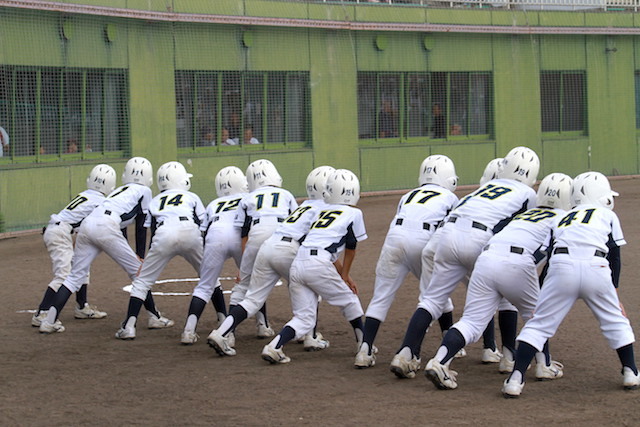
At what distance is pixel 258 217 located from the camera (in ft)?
31.9

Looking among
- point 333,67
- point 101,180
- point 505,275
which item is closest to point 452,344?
point 505,275

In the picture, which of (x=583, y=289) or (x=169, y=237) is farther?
(x=169, y=237)

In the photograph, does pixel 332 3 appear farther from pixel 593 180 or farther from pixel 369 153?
pixel 593 180

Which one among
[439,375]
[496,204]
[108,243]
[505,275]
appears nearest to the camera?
[439,375]

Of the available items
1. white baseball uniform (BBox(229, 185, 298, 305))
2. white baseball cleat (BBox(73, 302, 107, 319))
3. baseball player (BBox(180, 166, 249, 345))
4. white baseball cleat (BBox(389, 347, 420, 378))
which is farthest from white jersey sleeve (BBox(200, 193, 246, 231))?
white baseball cleat (BBox(389, 347, 420, 378))

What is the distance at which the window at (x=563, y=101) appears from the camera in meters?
27.7

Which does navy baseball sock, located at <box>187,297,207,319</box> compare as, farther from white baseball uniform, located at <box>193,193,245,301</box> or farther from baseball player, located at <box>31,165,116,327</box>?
baseball player, located at <box>31,165,116,327</box>

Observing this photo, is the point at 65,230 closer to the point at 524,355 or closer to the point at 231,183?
the point at 231,183

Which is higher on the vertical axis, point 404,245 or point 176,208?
point 176,208

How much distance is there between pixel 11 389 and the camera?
26.2ft

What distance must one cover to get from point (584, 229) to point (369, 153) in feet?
57.1

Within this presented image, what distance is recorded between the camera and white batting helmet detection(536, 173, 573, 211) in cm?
808

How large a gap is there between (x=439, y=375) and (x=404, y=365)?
1.78 feet

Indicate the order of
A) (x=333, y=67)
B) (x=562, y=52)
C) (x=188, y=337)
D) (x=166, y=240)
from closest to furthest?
(x=188, y=337)
(x=166, y=240)
(x=333, y=67)
(x=562, y=52)
